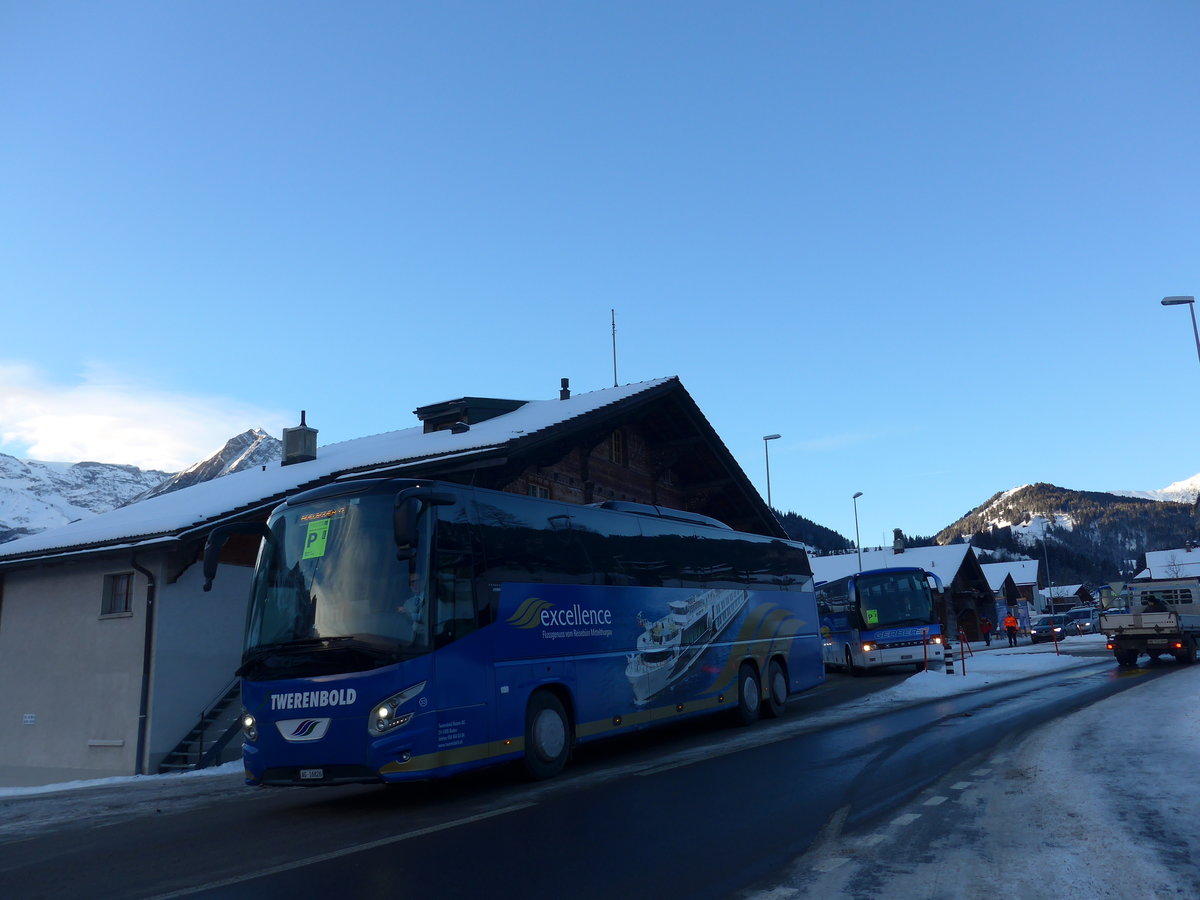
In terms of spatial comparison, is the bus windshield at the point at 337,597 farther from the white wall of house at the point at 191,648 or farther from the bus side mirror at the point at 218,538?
the white wall of house at the point at 191,648

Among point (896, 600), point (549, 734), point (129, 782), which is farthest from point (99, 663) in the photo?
point (896, 600)

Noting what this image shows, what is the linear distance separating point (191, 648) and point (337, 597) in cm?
997

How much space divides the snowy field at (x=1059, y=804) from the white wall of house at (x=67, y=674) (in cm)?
212

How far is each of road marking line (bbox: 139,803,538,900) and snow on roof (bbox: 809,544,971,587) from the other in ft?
176

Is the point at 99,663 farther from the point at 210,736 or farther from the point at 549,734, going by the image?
the point at 549,734

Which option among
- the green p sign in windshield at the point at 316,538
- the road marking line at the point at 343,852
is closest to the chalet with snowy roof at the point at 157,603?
the green p sign in windshield at the point at 316,538

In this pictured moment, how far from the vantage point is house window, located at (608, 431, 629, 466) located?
23891mm

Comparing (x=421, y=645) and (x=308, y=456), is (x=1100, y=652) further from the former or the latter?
(x=421, y=645)

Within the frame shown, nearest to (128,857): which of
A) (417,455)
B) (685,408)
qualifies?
(417,455)

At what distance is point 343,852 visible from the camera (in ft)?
22.6

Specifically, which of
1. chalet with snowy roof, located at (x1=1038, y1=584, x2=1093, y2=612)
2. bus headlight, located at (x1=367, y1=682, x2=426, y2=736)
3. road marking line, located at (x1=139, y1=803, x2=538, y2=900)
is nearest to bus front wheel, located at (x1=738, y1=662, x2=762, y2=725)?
road marking line, located at (x1=139, y1=803, x2=538, y2=900)

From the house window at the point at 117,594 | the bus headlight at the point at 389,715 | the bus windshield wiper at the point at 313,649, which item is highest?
the house window at the point at 117,594

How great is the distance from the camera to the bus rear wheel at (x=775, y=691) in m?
16.5

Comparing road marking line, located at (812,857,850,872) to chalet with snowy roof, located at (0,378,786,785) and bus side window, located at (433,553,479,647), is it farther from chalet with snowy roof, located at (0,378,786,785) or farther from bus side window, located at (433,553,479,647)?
chalet with snowy roof, located at (0,378,786,785)
